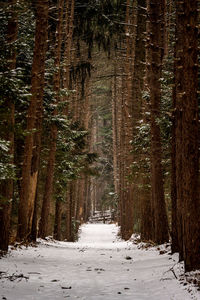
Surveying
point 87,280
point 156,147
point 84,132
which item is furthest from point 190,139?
point 84,132

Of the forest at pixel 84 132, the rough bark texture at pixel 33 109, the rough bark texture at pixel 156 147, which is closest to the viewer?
the forest at pixel 84 132

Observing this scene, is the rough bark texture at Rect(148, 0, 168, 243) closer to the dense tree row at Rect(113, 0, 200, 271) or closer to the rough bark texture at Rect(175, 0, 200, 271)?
the dense tree row at Rect(113, 0, 200, 271)

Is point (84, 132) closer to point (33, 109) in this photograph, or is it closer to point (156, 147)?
point (156, 147)

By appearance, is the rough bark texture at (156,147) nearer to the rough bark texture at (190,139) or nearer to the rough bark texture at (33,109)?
the rough bark texture at (33,109)

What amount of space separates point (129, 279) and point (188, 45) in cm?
470

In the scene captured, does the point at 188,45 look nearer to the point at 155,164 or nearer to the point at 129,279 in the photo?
the point at 129,279

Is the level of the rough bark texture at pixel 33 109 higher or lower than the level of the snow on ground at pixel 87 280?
higher

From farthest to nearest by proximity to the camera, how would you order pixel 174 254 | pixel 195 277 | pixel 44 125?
1. pixel 44 125
2. pixel 174 254
3. pixel 195 277

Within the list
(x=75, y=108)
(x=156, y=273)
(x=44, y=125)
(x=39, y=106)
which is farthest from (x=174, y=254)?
(x=75, y=108)

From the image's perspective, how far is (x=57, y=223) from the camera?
22734mm

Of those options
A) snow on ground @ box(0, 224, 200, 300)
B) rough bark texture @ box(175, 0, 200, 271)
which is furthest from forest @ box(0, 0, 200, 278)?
snow on ground @ box(0, 224, 200, 300)

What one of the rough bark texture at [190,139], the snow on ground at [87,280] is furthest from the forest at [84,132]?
the snow on ground at [87,280]

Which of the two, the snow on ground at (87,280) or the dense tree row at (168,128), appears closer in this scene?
the snow on ground at (87,280)

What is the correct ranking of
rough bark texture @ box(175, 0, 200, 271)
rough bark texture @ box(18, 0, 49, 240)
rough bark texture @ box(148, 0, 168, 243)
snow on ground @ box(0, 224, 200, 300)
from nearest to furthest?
snow on ground @ box(0, 224, 200, 300)
rough bark texture @ box(175, 0, 200, 271)
rough bark texture @ box(18, 0, 49, 240)
rough bark texture @ box(148, 0, 168, 243)
